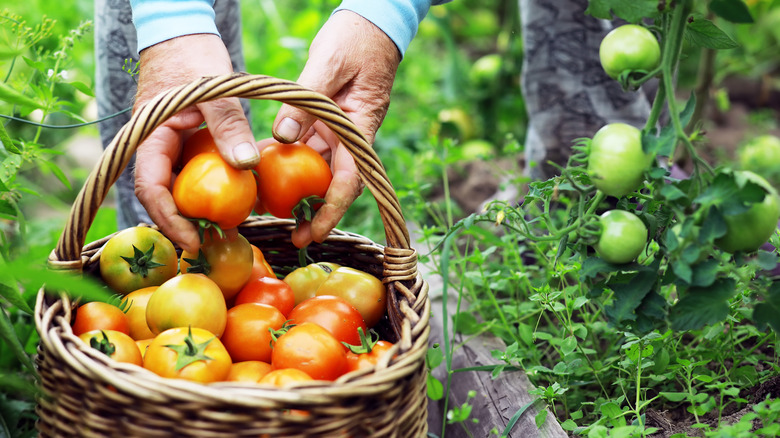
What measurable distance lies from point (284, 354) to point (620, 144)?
0.59m

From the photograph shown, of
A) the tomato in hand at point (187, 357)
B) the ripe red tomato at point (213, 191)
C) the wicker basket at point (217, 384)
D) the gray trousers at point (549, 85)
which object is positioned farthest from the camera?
the gray trousers at point (549, 85)

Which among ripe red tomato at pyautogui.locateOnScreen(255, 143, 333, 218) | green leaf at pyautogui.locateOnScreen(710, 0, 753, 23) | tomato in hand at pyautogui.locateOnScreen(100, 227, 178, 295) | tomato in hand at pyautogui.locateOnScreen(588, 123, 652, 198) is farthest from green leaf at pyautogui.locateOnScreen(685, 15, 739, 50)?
tomato in hand at pyautogui.locateOnScreen(100, 227, 178, 295)

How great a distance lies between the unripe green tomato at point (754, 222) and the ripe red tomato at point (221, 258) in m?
0.80

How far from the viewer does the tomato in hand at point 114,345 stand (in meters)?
0.93

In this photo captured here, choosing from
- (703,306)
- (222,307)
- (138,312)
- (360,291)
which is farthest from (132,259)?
(703,306)

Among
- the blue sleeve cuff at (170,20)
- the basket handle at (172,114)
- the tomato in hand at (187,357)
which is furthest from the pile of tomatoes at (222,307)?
the blue sleeve cuff at (170,20)

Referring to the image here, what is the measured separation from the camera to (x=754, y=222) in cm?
85

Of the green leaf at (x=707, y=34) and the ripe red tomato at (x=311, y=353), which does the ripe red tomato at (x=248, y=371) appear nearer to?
the ripe red tomato at (x=311, y=353)

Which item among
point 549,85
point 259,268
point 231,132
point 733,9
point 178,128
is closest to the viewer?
point 733,9

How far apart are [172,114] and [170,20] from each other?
0.36 meters

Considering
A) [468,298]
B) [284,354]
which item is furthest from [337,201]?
[468,298]

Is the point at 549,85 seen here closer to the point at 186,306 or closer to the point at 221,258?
the point at 221,258

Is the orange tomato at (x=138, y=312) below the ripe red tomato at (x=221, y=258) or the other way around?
below

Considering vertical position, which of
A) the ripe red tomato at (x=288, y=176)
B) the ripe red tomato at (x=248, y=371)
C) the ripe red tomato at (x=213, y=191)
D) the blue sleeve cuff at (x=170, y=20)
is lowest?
the ripe red tomato at (x=248, y=371)
